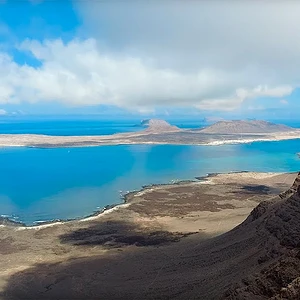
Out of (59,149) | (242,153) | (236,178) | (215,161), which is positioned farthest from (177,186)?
(59,149)

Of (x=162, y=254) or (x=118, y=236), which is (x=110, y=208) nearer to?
(x=118, y=236)

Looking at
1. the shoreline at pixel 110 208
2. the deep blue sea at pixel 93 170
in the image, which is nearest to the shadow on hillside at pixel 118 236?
the shoreline at pixel 110 208

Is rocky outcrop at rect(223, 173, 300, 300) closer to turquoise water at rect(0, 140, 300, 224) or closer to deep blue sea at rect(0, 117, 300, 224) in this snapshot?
turquoise water at rect(0, 140, 300, 224)

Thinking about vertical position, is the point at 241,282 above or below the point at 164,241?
above

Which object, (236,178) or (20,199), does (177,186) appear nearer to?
(236,178)

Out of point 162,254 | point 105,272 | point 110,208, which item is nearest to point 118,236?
point 162,254
